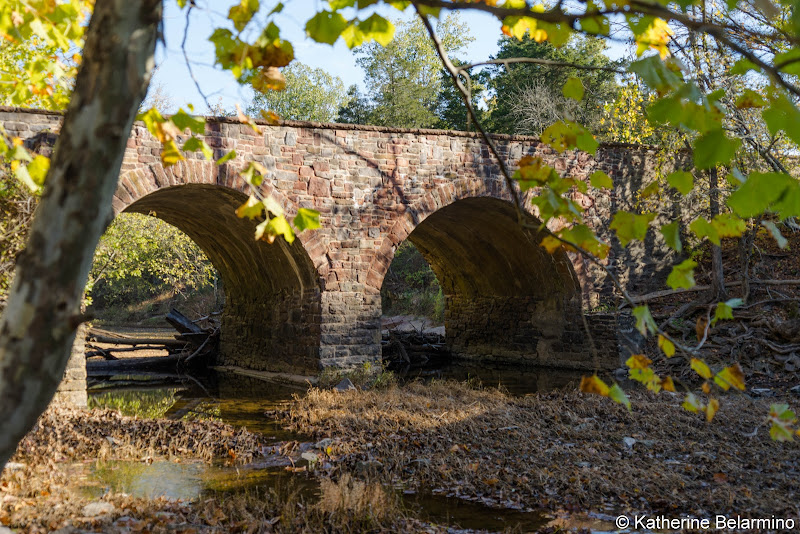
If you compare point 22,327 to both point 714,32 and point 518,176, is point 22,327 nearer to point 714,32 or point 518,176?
point 518,176

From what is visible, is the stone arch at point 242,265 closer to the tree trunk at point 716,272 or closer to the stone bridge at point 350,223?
the stone bridge at point 350,223

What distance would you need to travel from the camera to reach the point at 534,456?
5.66 m

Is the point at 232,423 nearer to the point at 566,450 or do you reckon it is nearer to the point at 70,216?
the point at 566,450

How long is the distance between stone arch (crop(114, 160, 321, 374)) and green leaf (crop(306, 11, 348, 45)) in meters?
7.37

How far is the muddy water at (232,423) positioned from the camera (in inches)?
177

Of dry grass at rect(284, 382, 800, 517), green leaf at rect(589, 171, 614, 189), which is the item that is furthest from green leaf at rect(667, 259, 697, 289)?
dry grass at rect(284, 382, 800, 517)

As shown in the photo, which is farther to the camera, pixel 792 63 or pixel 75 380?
pixel 75 380

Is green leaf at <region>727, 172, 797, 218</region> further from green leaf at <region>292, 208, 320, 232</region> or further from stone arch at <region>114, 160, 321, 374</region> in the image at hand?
stone arch at <region>114, 160, 321, 374</region>

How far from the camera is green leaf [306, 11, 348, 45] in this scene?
2227mm

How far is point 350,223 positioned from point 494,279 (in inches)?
220

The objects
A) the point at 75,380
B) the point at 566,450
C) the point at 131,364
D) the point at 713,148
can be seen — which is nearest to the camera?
the point at 713,148

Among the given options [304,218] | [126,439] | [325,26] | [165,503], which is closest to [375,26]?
[325,26]

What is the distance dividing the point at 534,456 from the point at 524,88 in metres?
19.2

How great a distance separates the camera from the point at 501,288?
15055mm
